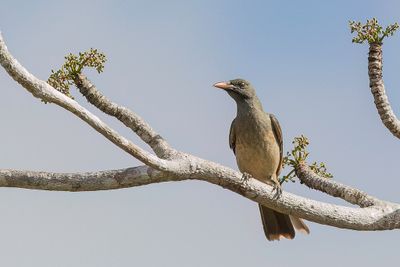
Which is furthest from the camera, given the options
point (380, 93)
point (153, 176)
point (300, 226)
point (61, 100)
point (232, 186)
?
point (300, 226)

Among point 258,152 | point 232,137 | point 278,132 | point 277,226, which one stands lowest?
point 277,226

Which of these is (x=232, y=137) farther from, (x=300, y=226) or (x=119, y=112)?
(x=119, y=112)

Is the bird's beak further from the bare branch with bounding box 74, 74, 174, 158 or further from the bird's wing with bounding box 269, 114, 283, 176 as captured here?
the bare branch with bounding box 74, 74, 174, 158

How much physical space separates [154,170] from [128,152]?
37 centimetres

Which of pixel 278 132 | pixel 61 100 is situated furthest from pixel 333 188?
pixel 61 100

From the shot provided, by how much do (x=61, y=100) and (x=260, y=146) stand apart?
371cm

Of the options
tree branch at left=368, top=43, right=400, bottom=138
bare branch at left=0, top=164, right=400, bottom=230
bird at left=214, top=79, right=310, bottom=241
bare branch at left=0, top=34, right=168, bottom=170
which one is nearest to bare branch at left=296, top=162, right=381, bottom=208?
bare branch at left=0, top=164, right=400, bottom=230

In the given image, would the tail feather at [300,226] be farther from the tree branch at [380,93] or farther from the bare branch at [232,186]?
the tree branch at [380,93]

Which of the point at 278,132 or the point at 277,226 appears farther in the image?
the point at 278,132

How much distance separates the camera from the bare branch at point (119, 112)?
227 inches

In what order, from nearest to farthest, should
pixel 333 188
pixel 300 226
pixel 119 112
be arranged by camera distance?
pixel 119 112 < pixel 333 188 < pixel 300 226

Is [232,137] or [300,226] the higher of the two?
[232,137]

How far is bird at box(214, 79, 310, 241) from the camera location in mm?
8188

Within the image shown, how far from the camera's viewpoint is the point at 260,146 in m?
8.27
